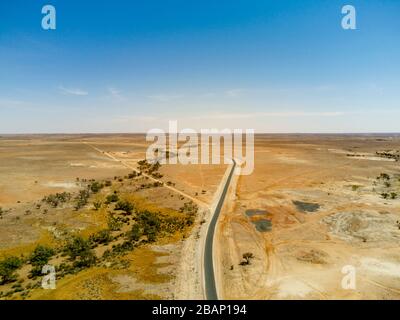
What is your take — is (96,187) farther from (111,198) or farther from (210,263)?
(210,263)

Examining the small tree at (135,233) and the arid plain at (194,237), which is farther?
the small tree at (135,233)

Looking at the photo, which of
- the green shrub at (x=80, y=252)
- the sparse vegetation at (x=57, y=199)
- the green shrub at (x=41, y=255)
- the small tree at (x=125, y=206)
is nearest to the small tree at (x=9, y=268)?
the green shrub at (x=41, y=255)

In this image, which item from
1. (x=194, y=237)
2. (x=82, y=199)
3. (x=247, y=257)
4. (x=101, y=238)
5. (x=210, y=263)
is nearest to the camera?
(x=210, y=263)

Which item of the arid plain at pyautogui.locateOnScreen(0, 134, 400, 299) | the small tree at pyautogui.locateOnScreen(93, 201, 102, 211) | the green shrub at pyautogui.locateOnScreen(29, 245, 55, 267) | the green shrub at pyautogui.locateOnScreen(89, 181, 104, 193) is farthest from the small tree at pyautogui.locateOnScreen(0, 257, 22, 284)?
the green shrub at pyautogui.locateOnScreen(89, 181, 104, 193)

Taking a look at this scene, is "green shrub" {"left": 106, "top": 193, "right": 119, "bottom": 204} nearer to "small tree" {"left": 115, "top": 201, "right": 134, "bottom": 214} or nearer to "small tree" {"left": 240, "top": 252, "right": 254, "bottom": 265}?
"small tree" {"left": 115, "top": 201, "right": 134, "bottom": 214}

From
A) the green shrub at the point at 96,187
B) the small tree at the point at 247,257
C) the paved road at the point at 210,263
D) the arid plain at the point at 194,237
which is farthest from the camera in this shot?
the green shrub at the point at 96,187

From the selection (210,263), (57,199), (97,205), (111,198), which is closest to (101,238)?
(210,263)

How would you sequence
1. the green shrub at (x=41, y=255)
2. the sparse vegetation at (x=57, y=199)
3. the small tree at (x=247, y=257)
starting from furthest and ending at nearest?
the sparse vegetation at (x=57, y=199) < the small tree at (x=247, y=257) < the green shrub at (x=41, y=255)

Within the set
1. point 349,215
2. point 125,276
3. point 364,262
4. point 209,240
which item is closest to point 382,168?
point 349,215

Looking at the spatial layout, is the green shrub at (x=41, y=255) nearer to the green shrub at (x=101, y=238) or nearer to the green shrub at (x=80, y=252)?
the green shrub at (x=80, y=252)

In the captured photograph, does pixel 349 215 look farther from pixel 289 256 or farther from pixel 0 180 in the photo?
pixel 0 180
